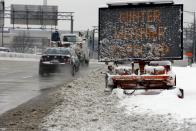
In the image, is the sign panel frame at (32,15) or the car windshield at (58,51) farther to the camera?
the sign panel frame at (32,15)

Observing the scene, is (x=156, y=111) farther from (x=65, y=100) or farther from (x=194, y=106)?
(x=65, y=100)

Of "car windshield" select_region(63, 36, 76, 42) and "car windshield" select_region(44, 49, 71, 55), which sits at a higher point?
"car windshield" select_region(63, 36, 76, 42)

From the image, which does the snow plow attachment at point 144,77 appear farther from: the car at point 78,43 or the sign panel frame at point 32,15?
the sign panel frame at point 32,15

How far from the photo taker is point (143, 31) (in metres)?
14.8

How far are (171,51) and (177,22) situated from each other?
2.65 ft

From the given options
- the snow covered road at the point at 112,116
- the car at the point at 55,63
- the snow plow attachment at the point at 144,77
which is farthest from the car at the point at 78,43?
the snow covered road at the point at 112,116

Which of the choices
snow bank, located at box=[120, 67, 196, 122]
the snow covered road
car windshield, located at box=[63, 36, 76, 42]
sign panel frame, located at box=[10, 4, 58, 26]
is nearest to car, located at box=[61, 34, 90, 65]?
car windshield, located at box=[63, 36, 76, 42]

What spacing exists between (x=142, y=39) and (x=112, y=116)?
437 centimetres

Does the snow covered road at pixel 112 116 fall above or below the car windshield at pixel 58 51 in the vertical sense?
below

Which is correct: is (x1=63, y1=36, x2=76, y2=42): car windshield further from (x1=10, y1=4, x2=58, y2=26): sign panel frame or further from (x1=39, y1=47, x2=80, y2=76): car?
(x1=10, y1=4, x2=58, y2=26): sign panel frame

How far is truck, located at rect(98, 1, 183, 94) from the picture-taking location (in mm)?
14617

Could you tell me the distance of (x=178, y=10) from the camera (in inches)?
572

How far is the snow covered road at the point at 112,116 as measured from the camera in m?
9.49

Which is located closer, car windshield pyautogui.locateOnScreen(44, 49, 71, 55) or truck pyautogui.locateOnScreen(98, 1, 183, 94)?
truck pyautogui.locateOnScreen(98, 1, 183, 94)
